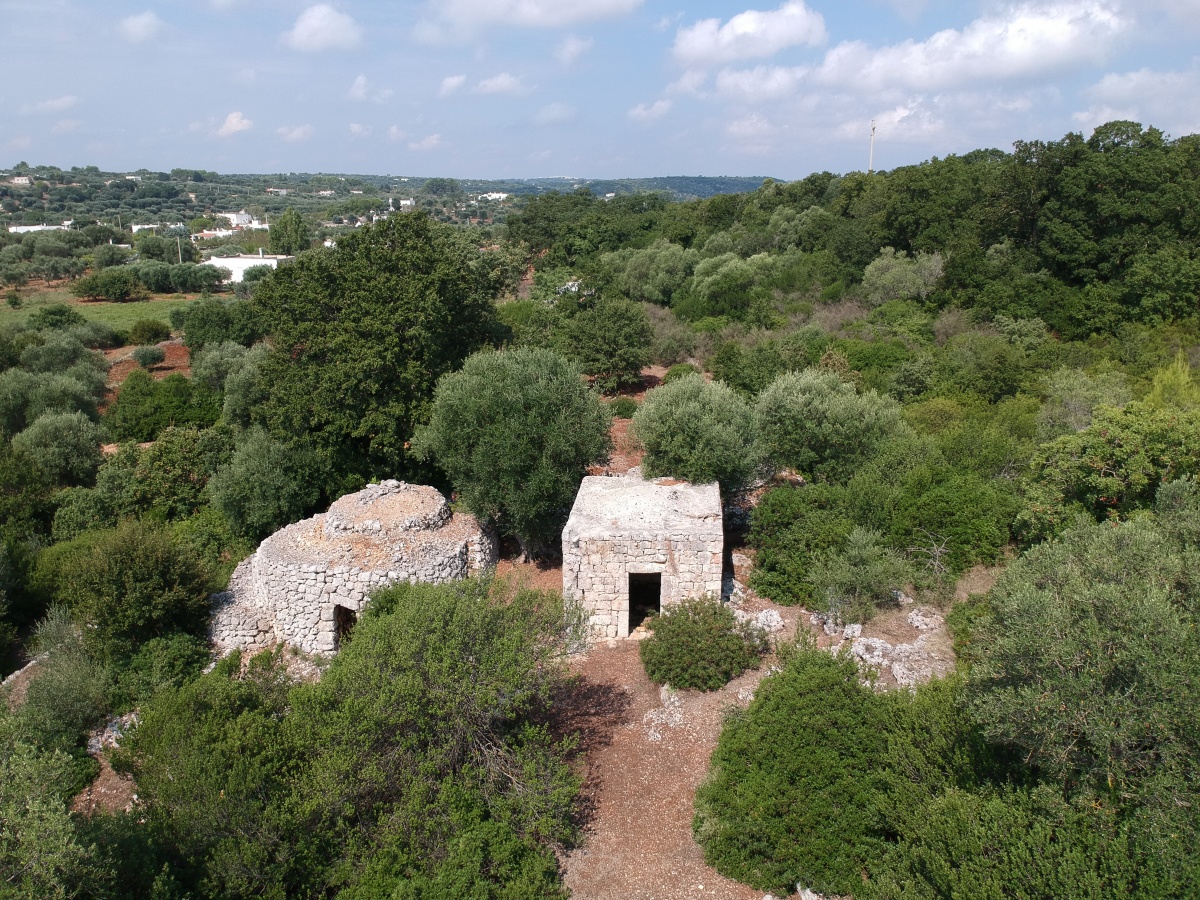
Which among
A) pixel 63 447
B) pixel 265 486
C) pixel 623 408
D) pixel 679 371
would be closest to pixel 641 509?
pixel 265 486

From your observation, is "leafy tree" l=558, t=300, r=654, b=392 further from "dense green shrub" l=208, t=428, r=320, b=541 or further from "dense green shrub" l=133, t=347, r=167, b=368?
"dense green shrub" l=133, t=347, r=167, b=368

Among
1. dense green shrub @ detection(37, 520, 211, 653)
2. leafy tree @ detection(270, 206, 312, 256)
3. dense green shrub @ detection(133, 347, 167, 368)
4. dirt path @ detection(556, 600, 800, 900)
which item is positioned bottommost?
dirt path @ detection(556, 600, 800, 900)

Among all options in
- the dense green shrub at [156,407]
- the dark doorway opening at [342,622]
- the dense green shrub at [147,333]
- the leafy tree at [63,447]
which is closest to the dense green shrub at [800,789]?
the dark doorway opening at [342,622]

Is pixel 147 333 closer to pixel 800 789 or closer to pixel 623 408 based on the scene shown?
pixel 623 408

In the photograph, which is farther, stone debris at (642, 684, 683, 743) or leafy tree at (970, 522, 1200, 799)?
stone debris at (642, 684, 683, 743)

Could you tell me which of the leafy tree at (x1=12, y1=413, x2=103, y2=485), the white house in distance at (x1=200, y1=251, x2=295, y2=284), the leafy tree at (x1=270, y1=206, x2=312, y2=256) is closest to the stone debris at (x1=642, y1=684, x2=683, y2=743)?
the leafy tree at (x1=12, y1=413, x2=103, y2=485)

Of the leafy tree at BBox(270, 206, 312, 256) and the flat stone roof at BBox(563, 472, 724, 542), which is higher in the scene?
the leafy tree at BBox(270, 206, 312, 256)
